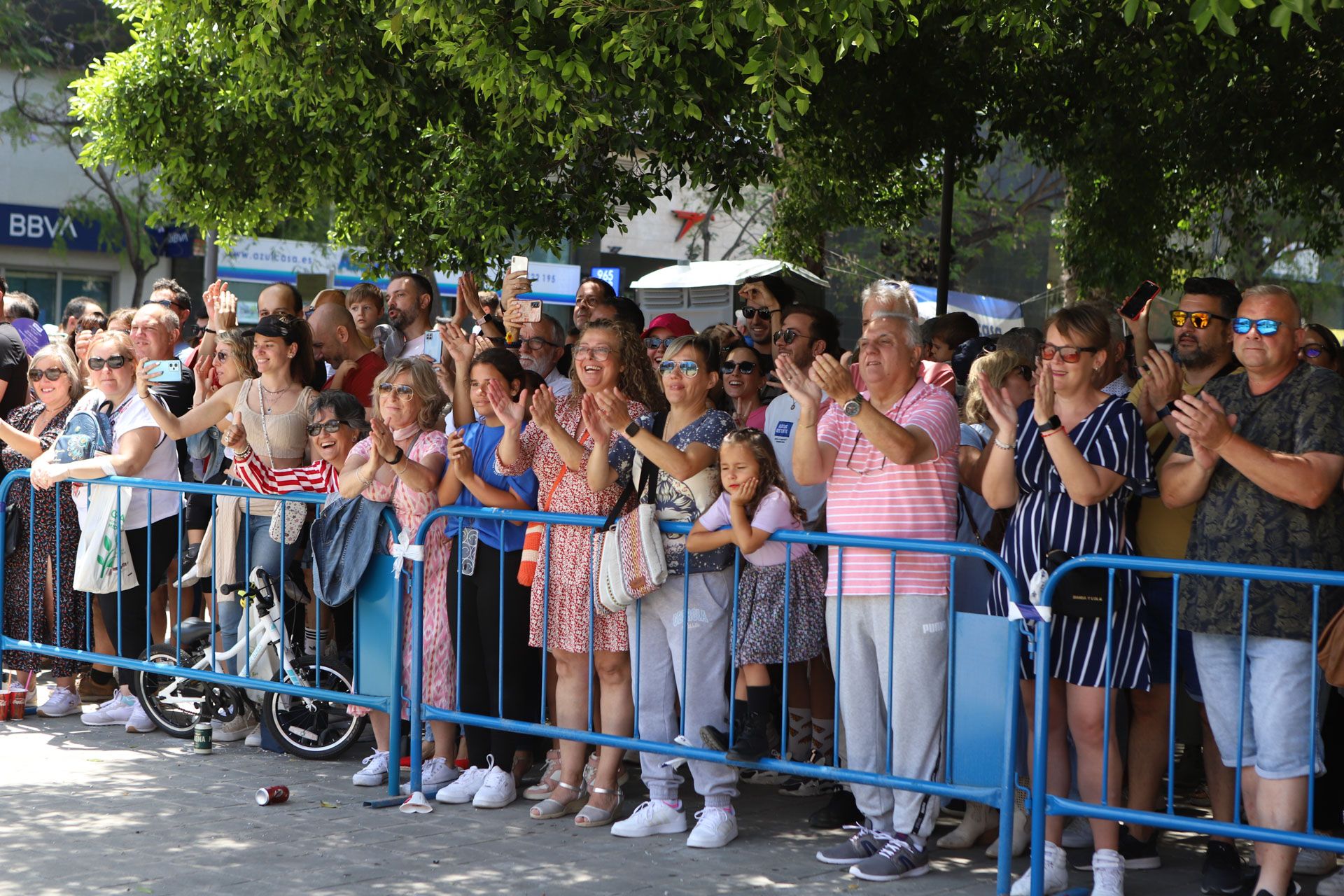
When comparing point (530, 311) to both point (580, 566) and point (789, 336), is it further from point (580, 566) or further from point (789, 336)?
point (580, 566)

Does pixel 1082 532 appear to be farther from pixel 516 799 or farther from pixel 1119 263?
pixel 1119 263

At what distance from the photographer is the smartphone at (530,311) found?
7230 mm

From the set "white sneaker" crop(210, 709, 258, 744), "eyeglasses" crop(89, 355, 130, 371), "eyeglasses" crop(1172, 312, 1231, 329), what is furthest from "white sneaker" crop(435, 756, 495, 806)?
"eyeglasses" crop(1172, 312, 1231, 329)

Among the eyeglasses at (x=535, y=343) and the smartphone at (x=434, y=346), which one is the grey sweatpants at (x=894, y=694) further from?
the smartphone at (x=434, y=346)

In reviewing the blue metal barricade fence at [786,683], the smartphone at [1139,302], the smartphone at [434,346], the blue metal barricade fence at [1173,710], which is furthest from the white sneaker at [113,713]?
the smartphone at [1139,302]

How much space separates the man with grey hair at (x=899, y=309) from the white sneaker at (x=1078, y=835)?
186 centimetres

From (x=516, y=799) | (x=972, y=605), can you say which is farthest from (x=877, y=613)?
(x=516, y=799)

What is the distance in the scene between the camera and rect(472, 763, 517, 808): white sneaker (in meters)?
6.52

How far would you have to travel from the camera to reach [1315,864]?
561 centimetres

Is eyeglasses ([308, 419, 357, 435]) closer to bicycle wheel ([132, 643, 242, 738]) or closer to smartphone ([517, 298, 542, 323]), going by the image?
smartphone ([517, 298, 542, 323])

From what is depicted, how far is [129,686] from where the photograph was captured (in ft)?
26.4

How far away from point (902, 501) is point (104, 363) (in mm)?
4504

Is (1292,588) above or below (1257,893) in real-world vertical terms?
above

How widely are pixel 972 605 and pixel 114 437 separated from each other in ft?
15.0
